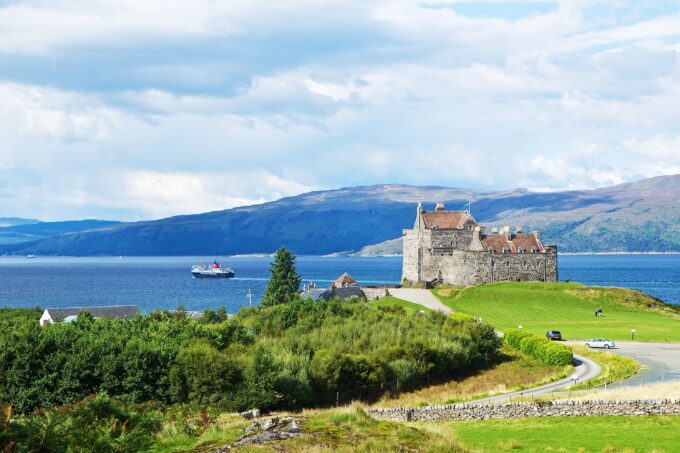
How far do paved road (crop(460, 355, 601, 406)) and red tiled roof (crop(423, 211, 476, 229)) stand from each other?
56.7 m

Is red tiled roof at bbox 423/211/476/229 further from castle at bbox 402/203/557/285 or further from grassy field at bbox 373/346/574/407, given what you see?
grassy field at bbox 373/346/574/407

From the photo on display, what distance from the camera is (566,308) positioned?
323ft

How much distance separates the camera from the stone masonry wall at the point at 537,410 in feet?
120

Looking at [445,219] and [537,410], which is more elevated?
[445,219]

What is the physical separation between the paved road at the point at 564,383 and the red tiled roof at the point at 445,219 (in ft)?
186

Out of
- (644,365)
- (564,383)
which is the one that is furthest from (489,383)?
(644,365)

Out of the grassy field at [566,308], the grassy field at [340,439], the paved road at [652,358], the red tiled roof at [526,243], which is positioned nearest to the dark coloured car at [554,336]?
the paved road at [652,358]

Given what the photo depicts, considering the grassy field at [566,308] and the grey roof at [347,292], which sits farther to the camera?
the grey roof at [347,292]

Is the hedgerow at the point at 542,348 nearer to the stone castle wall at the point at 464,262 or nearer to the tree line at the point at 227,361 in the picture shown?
the tree line at the point at 227,361

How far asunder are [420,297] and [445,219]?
20646mm

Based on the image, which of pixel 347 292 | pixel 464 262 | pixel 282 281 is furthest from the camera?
pixel 464 262

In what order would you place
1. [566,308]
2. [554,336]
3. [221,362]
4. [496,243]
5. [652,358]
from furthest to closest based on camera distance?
1. [496,243]
2. [566,308]
3. [554,336]
4. [652,358]
5. [221,362]

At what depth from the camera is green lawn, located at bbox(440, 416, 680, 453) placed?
29.5 meters

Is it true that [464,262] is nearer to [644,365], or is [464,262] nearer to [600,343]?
[600,343]
